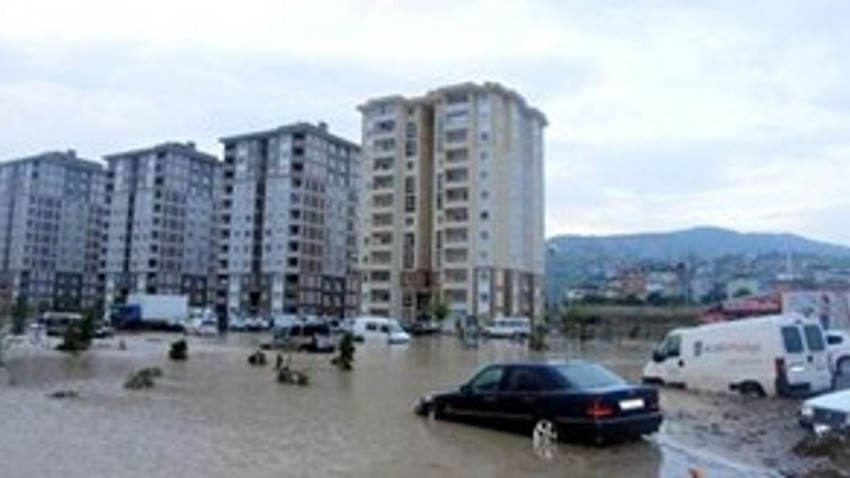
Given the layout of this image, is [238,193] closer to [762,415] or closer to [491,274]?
[491,274]

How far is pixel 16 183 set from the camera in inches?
6703

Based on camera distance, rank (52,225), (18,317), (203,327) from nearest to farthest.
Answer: (18,317)
(203,327)
(52,225)

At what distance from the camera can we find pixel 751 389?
25.7 meters

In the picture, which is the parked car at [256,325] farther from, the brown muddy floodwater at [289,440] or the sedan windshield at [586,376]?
the sedan windshield at [586,376]

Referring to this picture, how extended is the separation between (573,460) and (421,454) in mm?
2200

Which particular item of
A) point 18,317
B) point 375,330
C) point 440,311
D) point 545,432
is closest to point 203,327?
point 375,330

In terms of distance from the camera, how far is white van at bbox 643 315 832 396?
80.7 feet

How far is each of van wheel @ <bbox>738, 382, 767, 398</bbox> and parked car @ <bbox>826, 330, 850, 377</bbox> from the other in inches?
156

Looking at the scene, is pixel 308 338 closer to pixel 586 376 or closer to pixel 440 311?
pixel 586 376

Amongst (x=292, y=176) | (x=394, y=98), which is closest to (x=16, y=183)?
(x=292, y=176)

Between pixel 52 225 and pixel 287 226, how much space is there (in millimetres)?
51779

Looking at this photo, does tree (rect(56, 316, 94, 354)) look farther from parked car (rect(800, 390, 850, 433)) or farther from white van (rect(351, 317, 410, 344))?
parked car (rect(800, 390, 850, 433))

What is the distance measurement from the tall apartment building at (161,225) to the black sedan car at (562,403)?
140724 mm

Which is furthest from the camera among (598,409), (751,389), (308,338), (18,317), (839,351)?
(308,338)
